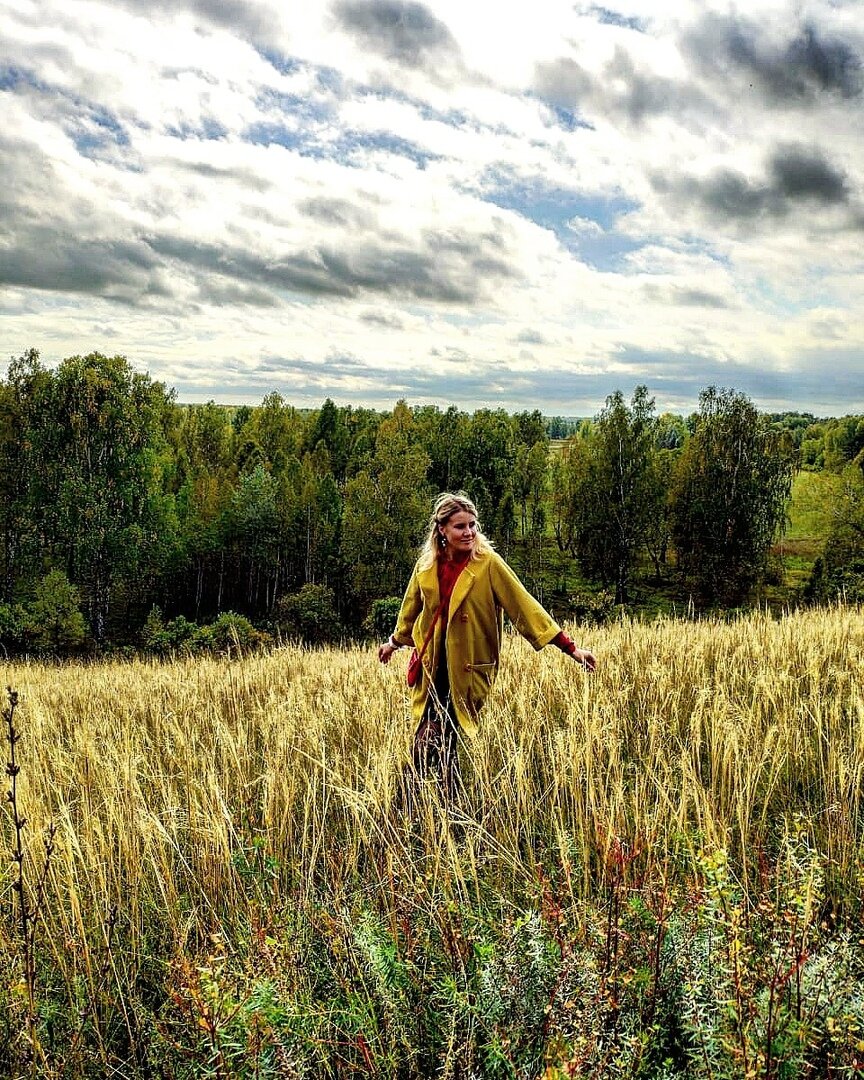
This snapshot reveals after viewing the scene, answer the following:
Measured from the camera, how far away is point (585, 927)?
7.09ft

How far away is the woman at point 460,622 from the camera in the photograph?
13.2ft

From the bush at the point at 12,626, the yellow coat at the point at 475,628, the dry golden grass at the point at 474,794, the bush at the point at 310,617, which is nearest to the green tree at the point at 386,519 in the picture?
the bush at the point at 310,617

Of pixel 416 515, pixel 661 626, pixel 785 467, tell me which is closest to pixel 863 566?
pixel 785 467

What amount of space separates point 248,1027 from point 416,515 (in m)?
43.9

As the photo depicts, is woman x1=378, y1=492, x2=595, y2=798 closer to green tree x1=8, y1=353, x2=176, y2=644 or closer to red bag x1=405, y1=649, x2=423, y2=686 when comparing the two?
red bag x1=405, y1=649, x2=423, y2=686

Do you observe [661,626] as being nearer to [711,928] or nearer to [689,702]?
[689,702]

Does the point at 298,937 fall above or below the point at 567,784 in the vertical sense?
below

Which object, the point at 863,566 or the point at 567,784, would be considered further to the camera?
the point at 863,566

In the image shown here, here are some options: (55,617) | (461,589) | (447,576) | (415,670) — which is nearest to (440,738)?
(415,670)

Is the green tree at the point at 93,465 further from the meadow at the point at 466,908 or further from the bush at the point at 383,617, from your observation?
the meadow at the point at 466,908

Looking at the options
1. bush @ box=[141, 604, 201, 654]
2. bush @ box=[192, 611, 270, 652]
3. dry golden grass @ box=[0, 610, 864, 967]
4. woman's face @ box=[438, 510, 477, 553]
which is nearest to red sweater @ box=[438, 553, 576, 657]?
woman's face @ box=[438, 510, 477, 553]

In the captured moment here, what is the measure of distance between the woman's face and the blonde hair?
2 centimetres

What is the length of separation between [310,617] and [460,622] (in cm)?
3934

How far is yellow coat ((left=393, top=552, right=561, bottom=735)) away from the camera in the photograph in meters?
4.05
